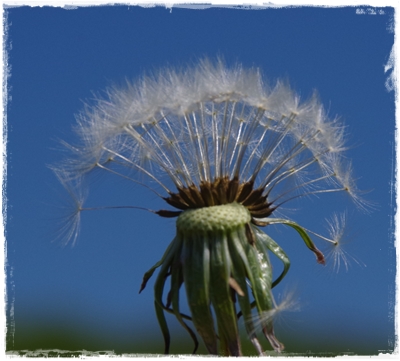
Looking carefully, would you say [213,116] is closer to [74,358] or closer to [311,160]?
[311,160]

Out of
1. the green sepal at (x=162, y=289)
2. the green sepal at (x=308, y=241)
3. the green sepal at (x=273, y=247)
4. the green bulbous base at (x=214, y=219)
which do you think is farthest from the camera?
the green sepal at (x=308, y=241)

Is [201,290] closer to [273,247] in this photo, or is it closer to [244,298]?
[244,298]

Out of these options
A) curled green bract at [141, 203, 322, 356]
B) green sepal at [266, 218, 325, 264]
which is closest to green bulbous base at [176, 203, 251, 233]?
curled green bract at [141, 203, 322, 356]

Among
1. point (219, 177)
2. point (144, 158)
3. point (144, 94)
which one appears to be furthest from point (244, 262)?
point (144, 94)

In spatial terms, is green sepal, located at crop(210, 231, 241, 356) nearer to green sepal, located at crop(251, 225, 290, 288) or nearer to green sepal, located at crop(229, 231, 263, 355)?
green sepal, located at crop(229, 231, 263, 355)

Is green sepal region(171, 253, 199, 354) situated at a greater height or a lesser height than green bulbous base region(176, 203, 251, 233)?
lesser

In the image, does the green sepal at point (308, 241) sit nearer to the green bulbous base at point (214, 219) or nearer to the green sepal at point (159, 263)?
the green bulbous base at point (214, 219)

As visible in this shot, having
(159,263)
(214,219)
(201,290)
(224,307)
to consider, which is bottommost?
(224,307)

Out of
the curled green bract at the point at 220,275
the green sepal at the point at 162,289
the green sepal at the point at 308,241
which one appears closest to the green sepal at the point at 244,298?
the curled green bract at the point at 220,275

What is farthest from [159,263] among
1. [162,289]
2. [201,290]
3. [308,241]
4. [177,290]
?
[308,241]
